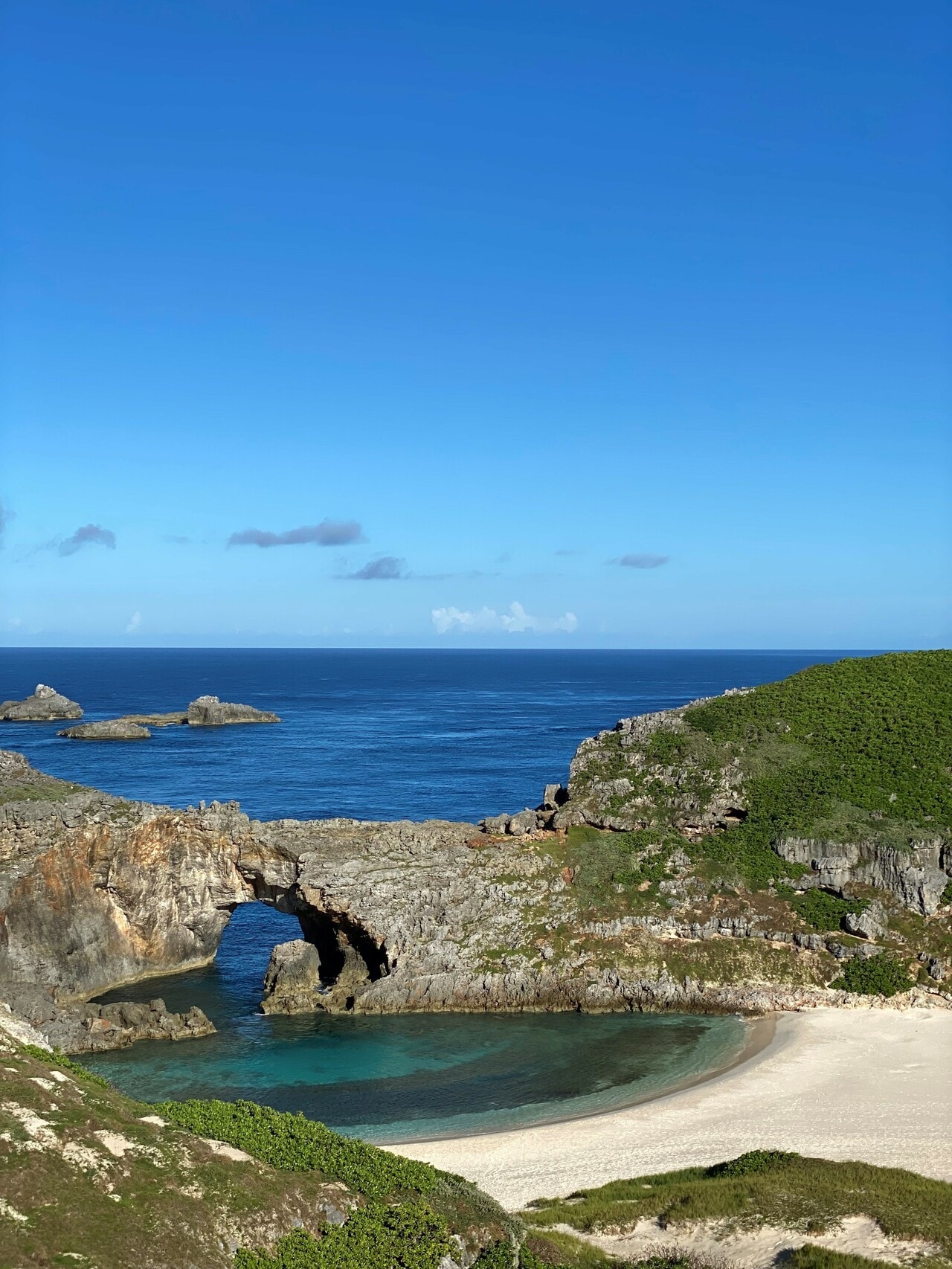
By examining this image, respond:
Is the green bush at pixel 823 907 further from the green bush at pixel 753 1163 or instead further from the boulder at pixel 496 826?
the green bush at pixel 753 1163

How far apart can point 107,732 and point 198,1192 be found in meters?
125

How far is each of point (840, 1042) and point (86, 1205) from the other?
33.6m

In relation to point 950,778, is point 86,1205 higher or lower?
lower

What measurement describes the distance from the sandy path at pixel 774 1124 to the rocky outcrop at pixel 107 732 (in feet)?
368

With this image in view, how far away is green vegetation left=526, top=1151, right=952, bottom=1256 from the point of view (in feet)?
82.3

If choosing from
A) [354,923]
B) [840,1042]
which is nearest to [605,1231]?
[840,1042]

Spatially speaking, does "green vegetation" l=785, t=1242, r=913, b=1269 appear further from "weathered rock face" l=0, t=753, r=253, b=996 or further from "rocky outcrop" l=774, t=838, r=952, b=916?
"weathered rock face" l=0, t=753, r=253, b=996

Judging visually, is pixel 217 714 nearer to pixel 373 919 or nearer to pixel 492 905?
pixel 373 919

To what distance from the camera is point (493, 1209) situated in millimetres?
23453

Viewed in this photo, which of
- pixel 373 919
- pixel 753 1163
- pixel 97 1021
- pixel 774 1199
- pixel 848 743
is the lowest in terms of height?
pixel 97 1021

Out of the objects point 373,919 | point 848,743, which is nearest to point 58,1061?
point 373,919

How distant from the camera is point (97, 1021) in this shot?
43.6 meters

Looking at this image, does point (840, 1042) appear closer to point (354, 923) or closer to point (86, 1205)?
point (354, 923)

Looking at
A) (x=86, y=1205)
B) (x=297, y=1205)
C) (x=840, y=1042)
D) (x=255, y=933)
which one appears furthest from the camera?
(x=255, y=933)
